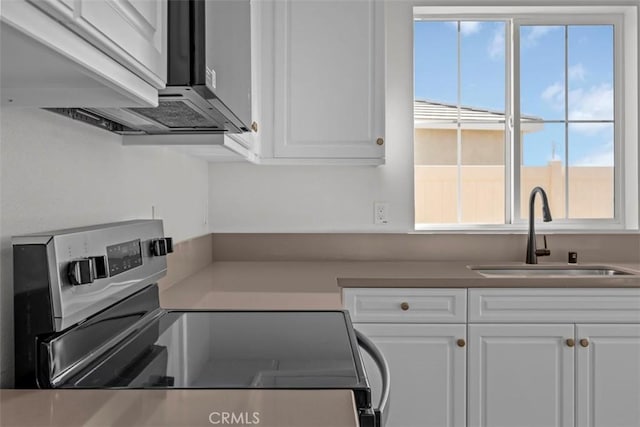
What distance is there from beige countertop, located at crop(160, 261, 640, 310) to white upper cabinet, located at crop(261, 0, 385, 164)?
0.50m

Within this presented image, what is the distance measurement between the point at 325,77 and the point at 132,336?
4.85 ft

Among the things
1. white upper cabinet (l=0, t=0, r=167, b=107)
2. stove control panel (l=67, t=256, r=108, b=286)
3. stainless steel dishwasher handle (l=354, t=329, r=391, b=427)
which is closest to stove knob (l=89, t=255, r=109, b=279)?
stove control panel (l=67, t=256, r=108, b=286)

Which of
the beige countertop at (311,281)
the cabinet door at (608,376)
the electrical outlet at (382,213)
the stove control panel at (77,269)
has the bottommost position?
the cabinet door at (608,376)

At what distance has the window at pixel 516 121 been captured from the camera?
278 centimetres

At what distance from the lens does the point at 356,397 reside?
872 mm

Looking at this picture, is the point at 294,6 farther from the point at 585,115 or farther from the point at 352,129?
the point at 585,115

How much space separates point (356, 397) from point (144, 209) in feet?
3.43

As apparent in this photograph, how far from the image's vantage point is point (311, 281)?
203 cm

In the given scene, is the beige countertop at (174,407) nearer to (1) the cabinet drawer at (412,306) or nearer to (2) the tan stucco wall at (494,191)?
(1) the cabinet drawer at (412,306)

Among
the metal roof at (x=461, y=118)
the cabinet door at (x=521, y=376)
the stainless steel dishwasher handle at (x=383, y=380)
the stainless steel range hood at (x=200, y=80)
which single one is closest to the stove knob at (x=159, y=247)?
the stainless steel range hood at (x=200, y=80)

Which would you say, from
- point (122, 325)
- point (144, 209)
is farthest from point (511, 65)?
point (122, 325)

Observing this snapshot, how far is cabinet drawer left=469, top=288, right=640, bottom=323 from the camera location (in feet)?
6.95

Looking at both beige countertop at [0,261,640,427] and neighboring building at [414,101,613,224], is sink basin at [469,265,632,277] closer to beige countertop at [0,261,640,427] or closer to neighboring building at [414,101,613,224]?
beige countertop at [0,261,640,427]

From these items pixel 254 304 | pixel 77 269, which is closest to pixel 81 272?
pixel 77 269
